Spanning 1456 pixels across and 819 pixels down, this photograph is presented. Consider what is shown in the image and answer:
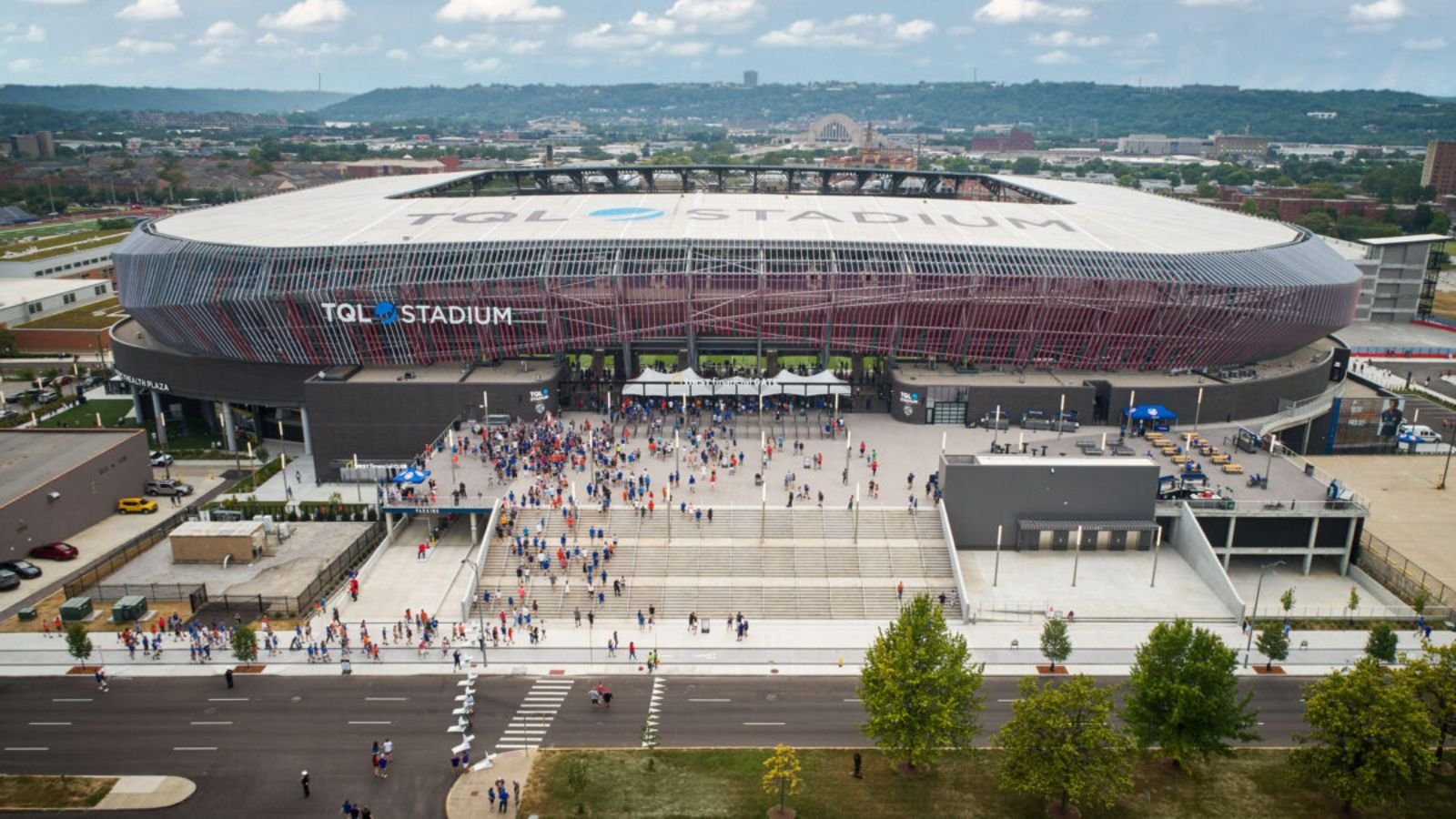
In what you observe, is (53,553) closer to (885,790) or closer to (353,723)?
(353,723)

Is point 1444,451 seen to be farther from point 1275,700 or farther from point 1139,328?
point 1275,700

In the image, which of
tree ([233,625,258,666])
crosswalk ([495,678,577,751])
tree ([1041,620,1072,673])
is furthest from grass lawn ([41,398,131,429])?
tree ([1041,620,1072,673])

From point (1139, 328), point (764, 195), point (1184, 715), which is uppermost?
point (764, 195)

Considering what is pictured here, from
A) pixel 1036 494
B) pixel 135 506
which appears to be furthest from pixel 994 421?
pixel 135 506

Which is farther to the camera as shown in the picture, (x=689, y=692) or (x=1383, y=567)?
(x=1383, y=567)

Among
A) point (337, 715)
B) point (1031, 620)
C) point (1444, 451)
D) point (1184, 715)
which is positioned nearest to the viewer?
point (1184, 715)

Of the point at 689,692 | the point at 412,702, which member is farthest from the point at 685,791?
the point at 412,702

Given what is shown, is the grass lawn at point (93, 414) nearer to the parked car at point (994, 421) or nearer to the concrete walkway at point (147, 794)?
the concrete walkway at point (147, 794)

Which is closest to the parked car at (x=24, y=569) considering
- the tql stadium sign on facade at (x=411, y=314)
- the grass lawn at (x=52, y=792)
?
→ the grass lawn at (x=52, y=792)
